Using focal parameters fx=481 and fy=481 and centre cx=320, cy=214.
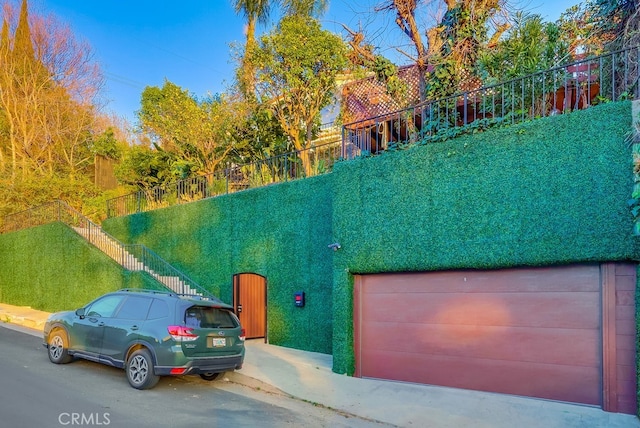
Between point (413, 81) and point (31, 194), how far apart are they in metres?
18.8

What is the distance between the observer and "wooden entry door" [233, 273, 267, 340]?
12.4m

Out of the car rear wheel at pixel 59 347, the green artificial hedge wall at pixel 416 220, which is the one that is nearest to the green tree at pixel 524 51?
the green artificial hedge wall at pixel 416 220

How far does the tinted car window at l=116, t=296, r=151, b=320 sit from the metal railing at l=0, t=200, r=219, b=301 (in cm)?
333

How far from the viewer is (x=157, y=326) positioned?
7391mm

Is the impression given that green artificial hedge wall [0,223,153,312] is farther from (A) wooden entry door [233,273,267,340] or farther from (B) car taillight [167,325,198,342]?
(B) car taillight [167,325,198,342]

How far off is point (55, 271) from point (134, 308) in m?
10.8

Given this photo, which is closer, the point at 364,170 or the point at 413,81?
the point at 364,170

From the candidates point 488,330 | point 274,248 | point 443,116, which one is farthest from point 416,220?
point 274,248

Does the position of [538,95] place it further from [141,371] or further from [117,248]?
[117,248]

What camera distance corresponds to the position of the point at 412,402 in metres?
7.05

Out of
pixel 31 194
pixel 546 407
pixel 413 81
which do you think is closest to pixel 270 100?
pixel 413 81

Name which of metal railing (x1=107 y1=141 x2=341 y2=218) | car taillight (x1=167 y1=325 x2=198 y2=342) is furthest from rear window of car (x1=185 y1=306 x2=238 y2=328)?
metal railing (x1=107 y1=141 x2=341 y2=218)

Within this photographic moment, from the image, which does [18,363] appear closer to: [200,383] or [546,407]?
[200,383]

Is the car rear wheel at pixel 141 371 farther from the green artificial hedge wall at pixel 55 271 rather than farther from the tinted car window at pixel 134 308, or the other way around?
the green artificial hedge wall at pixel 55 271
